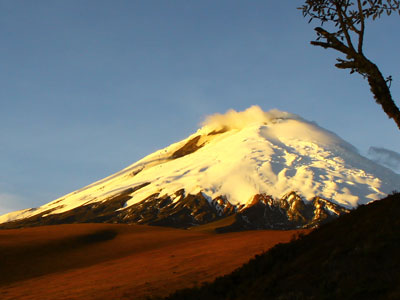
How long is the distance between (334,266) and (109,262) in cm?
3020

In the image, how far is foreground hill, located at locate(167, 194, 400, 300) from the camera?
11.1m

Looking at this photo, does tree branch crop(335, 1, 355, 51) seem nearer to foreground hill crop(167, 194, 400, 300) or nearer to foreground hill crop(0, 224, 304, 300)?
foreground hill crop(167, 194, 400, 300)

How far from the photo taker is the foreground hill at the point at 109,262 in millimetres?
27219

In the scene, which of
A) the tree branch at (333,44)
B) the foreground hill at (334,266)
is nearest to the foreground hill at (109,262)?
the foreground hill at (334,266)

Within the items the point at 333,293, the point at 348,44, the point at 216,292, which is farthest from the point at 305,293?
the point at 348,44

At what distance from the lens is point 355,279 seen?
37.7ft

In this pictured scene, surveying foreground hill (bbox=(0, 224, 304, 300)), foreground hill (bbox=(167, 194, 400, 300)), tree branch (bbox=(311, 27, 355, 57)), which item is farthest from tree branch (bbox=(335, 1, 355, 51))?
foreground hill (bbox=(0, 224, 304, 300))

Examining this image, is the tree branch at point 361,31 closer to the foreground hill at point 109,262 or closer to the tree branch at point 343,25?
the tree branch at point 343,25

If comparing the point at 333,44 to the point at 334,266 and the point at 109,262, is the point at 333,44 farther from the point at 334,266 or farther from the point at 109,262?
the point at 109,262

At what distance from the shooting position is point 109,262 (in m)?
40.1

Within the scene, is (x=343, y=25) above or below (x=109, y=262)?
above

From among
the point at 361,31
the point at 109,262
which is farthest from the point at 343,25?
the point at 109,262

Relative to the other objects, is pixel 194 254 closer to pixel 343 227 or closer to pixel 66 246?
pixel 343 227

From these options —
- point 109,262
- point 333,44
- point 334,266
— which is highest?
point 333,44
